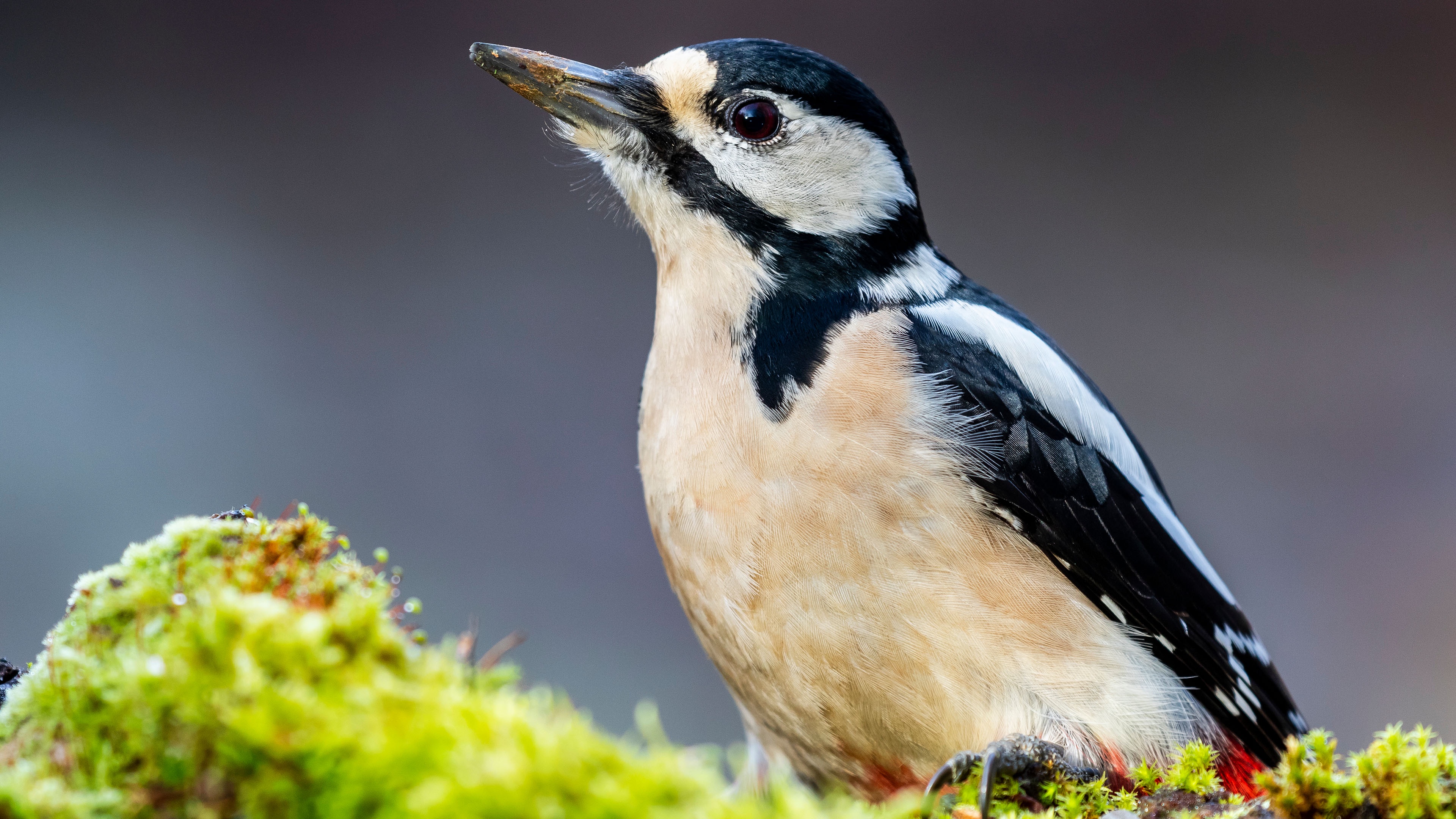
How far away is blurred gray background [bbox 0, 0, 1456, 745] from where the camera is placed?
416 centimetres

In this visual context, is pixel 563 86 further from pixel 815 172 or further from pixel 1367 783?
pixel 1367 783

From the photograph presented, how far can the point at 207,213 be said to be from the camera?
4.27 metres

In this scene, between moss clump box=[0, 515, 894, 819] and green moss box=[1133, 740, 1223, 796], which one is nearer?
moss clump box=[0, 515, 894, 819]

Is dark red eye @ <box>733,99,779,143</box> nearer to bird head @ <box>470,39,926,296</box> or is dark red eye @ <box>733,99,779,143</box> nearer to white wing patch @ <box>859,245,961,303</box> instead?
bird head @ <box>470,39,926,296</box>

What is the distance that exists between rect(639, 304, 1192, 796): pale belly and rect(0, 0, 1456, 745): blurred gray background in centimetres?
287

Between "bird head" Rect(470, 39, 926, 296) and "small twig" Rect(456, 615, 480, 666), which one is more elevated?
"bird head" Rect(470, 39, 926, 296)

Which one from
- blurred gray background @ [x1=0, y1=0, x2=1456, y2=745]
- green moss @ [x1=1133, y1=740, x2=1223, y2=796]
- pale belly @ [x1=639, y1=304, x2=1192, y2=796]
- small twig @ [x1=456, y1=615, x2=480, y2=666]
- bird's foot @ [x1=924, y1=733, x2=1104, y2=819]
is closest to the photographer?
small twig @ [x1=456, y1=615, x2=480, y2=666]

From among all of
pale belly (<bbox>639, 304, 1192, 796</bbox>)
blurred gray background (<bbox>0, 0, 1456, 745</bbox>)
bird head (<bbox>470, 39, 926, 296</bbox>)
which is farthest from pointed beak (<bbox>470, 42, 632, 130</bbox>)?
blurred gray background (<bbox>0, 0, 1456, 745</bbox>)

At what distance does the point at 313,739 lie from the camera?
0.53 metres

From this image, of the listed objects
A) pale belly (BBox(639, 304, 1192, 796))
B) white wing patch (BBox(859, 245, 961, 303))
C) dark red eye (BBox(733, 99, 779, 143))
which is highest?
dark red eye (BBox(733, 99, 779, 143))

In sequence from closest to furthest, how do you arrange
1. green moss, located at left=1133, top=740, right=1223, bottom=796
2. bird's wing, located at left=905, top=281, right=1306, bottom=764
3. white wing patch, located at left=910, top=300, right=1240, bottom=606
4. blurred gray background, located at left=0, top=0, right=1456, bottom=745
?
1. green moss, located at left=1133, top=740, right=1223, bottom=796
2. bird's wing, located at left=905, top=281, right=1306, bottom=764
3. white wing patch, located at left=910, top=300, right=1240, bottom=606
4. blurred gray background, located at left=0, top=0, right=1456, bottom=745

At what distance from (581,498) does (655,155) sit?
9.85ft

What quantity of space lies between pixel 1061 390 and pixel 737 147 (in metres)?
0.66

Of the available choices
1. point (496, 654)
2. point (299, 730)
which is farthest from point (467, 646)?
point (299, 730)
